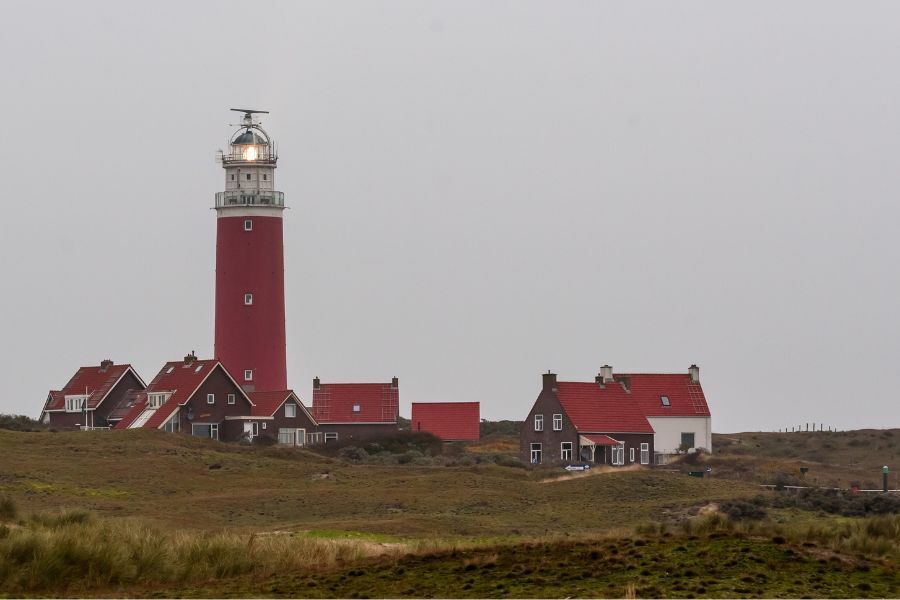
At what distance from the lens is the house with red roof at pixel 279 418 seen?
76938 mm

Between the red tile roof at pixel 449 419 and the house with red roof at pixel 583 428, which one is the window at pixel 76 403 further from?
the house with red roof at pixel 583 428

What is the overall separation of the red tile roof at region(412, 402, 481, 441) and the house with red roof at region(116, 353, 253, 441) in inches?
350

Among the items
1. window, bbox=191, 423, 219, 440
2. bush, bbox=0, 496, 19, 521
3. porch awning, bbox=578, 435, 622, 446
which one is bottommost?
bush, bbox=0, 496, 19, 521

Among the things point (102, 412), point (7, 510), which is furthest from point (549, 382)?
point (7, 510)

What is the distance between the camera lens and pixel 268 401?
7744cm

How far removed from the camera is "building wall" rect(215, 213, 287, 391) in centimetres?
7750

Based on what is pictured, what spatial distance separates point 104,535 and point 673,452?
48311 millimetres

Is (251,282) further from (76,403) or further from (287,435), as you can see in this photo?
(76,403)

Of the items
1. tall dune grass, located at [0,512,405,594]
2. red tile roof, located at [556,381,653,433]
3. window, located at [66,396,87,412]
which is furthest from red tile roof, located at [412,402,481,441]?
tall dune grass, located at [0,512,405,594]

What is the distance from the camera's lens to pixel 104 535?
27109 mm

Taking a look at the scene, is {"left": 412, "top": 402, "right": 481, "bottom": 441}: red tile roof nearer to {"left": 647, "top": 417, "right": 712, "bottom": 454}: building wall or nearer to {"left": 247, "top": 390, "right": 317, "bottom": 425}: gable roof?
{"left": 247, "top": 390, "right": 317, "bottom": 425}: gable roof

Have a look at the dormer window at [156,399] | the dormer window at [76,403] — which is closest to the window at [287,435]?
the dormer window at [156,399]

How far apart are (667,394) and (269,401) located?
1815 centimetres

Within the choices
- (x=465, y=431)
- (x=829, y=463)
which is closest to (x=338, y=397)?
(x=465, y=431)
